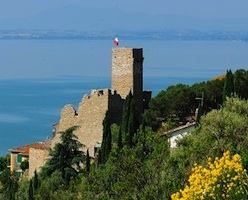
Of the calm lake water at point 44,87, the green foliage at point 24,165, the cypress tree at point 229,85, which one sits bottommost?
the calm lake water at point 44,87

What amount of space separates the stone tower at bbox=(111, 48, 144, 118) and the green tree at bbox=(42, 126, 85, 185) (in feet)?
21.6

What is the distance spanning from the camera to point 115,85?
3616 centimetres

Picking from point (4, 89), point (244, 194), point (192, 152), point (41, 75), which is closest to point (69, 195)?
point (192, 152)

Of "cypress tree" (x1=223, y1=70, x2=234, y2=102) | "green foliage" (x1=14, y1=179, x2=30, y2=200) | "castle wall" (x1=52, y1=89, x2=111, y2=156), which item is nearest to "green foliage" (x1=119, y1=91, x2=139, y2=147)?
"castle wall" (x1=52, y1=89, x2=111, y2=156)

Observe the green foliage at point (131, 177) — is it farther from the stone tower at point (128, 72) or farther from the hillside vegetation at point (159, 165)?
the stone tower at point (128, 72)

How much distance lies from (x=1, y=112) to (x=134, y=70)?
64.5 metres

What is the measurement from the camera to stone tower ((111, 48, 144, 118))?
35.8 meters

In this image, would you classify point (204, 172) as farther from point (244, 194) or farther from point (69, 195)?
point (69, 195)

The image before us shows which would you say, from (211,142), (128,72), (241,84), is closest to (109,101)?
(128,72)

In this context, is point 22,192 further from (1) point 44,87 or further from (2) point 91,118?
(1) point 44,87

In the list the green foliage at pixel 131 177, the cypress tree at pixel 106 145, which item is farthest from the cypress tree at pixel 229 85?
the green foliage at pixel 131 177

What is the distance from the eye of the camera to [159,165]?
1806 cm

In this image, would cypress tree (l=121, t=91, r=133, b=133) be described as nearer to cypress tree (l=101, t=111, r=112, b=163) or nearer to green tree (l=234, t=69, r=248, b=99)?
cypress tree (l=101, t=111, r=112, b=163)

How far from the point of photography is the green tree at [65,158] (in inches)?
1136
